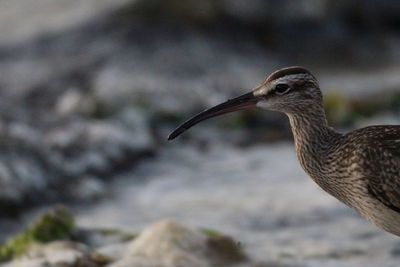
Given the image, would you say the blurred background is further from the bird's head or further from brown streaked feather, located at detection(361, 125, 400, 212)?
the bird's head

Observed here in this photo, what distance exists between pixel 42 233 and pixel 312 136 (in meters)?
2.53

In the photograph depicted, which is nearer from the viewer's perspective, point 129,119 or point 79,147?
point 79,147

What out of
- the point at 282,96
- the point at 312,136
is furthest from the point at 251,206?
the point at 282,96

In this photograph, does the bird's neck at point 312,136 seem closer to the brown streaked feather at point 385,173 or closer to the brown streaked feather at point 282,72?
the brown streaked feather at point 282,72

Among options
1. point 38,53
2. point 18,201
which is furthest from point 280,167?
point 38,53

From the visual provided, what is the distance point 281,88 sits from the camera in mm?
6332

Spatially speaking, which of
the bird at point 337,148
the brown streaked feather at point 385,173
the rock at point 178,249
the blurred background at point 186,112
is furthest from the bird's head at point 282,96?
the blurred background at point 186,112

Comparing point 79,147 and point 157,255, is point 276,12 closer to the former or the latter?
point 79,147

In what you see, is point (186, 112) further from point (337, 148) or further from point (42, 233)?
point (337, 148)

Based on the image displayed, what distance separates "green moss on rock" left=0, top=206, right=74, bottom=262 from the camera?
7391 millimetres

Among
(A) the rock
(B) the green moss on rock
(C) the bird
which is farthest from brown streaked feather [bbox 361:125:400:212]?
(B) the green moss on rock

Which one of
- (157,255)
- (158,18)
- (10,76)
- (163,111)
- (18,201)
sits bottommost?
(157,255)

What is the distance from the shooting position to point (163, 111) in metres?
11.6

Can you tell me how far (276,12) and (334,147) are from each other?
26.5 ft
